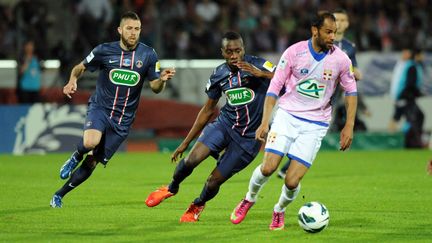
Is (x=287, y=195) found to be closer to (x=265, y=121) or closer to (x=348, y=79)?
(x=265, y=121)

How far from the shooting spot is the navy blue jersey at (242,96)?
1083cm

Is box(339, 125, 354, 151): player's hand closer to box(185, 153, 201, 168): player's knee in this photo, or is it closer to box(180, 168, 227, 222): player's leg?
box(180, 168, 227, 222): player's leg

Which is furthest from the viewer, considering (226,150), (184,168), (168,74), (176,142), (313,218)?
(176,142)

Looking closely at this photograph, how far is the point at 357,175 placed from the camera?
1722 centimetres

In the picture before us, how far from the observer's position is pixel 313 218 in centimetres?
970

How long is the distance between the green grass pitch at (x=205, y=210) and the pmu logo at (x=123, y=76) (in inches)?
60.7

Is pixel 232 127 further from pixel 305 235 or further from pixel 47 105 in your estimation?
pixel 47 105

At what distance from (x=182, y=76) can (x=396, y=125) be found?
21.9 ft

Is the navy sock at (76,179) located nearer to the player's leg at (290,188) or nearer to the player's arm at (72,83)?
the player's arm at (72,83)

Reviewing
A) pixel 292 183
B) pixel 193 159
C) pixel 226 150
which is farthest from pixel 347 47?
pixel 292 183

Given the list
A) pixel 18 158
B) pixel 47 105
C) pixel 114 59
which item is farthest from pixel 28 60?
pixel 114 59

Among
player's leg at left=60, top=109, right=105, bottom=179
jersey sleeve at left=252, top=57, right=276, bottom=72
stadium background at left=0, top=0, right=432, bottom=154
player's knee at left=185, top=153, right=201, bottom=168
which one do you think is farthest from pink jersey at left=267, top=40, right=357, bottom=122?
stadium background at left=0, top=0, right=432, bottom=154

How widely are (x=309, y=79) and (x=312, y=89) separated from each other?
11 centimetres

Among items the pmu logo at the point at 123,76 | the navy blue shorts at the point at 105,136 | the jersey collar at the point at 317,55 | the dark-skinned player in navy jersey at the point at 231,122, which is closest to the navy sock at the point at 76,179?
the navy blue shorts at the point at 105,136
